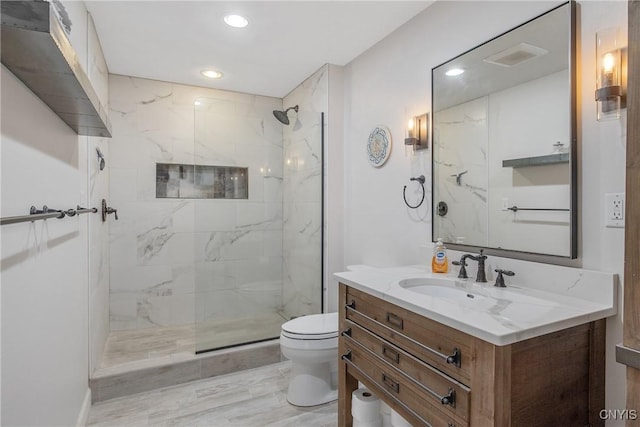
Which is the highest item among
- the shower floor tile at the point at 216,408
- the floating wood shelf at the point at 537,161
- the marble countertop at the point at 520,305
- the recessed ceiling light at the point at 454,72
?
the recessed ceiling light at the point at 454,72

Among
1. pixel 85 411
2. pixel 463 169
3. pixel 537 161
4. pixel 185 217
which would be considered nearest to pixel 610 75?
pixel 537 161

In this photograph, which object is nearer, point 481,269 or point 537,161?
point 537,161

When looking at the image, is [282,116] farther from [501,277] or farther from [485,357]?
[485,357]

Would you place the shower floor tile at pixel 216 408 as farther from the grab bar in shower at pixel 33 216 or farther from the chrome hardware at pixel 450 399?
the grab bar in shower at pixel 33 216

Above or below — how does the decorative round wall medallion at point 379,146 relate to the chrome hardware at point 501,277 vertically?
above

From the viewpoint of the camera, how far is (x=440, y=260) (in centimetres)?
186

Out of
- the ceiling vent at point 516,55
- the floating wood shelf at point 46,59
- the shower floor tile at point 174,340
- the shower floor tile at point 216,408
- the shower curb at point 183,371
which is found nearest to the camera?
the floating wood shelf at point 46,59

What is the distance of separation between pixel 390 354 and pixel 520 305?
21.7 inches

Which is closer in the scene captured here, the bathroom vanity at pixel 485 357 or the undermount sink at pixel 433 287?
the bathroom vanity at pixel 485 357

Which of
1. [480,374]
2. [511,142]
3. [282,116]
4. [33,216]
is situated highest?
[282,116]

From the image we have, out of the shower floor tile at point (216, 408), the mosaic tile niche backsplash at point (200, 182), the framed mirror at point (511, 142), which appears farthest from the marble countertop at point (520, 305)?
the mosaic tile niche backsplash at point (200, 182)

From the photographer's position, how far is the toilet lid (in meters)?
2.18

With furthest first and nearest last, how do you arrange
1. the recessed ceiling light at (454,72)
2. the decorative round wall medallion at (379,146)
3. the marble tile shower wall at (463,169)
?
1. the decorative round wall medallion at (379,146)
2. the recessed ceiling light at (454,72)
3. the marble tile shower wall at (463,169)

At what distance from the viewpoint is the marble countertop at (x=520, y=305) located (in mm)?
1061
